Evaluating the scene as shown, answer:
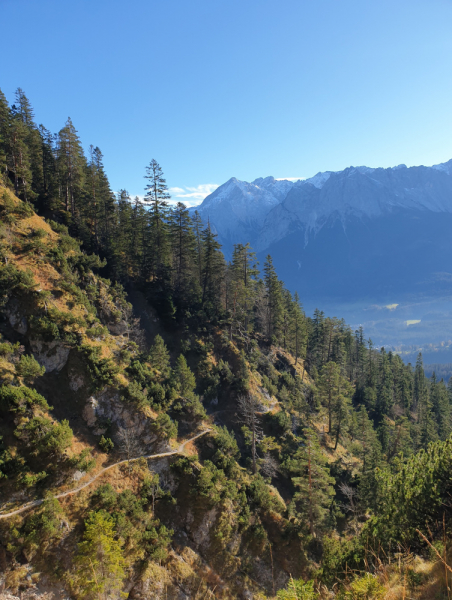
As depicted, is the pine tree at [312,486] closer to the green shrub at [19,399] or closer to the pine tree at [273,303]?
the green shrub at [19,399]

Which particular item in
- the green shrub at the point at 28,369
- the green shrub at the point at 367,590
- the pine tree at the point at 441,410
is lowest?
the pine tree at the point at 441,410

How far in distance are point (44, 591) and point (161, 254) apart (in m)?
39.4

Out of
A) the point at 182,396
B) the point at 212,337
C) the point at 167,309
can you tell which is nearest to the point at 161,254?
the point at 167,309

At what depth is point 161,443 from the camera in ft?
87.9

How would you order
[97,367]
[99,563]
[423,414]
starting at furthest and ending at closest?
[423,414]
[97,367]
[99,563]

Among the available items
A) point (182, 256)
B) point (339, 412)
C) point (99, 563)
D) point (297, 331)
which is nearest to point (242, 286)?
point (182, 256)

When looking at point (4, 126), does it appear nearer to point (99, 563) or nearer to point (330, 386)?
point (99, 563)

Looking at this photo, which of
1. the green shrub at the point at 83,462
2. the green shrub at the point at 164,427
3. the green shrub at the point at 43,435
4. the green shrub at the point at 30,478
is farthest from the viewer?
the green shrub at the point at 164,427

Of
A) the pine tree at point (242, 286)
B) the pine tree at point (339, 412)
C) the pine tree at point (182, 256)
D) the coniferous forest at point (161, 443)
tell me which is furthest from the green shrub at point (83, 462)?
the pine tree at point (339, 412)

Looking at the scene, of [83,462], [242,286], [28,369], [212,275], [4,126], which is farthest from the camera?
[212,275]

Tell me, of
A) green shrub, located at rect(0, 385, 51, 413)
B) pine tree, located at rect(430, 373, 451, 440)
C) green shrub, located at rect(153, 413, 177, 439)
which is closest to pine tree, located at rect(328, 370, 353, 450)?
green shrub, located at rect(153, 413, 177, 439)

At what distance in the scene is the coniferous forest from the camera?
54.6 ft

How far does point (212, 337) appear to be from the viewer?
43.9 meters

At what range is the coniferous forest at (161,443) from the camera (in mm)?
16656
